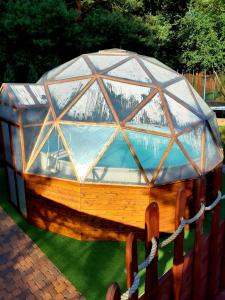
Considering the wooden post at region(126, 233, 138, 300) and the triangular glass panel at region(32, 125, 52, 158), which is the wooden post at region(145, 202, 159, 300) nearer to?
the wooden post at region(126, 233, 138, 300)

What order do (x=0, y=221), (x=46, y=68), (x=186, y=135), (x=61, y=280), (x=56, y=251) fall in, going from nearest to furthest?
(x=61, y=280) < (x=56, y=251) < (x=186, y=135) < (x=0, y=221) < (x=46, y=68)

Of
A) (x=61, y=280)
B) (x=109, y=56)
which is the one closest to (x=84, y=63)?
(x=109, y=56)

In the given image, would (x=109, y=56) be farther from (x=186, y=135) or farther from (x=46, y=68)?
(x=46, y=68)

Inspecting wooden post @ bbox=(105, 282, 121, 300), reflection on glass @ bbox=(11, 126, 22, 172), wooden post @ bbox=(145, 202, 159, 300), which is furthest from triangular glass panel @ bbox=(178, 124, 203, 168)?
wooden post @ bbox=(105, 282, 121, 300)

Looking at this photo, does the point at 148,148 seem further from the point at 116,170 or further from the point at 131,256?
the point at 131,256

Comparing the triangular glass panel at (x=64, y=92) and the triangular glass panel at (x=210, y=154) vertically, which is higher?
the triangular glass panel at (x=64, y=92)

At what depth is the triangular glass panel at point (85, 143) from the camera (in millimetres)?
7961

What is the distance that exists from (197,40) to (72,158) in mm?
22867

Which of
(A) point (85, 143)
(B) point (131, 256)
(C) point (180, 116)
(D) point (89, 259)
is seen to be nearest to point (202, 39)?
(C) point (180, 116)

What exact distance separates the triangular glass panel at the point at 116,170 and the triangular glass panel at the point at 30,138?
1.99 m

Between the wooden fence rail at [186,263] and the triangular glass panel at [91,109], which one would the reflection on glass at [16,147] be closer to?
the triangular glass panel at [91,109]

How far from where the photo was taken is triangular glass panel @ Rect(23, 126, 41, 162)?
28.2ft

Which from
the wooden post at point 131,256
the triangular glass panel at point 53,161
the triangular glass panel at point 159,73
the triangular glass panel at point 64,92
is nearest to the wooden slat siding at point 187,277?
the wooden post at point 131,256

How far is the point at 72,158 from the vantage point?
8047 mm
